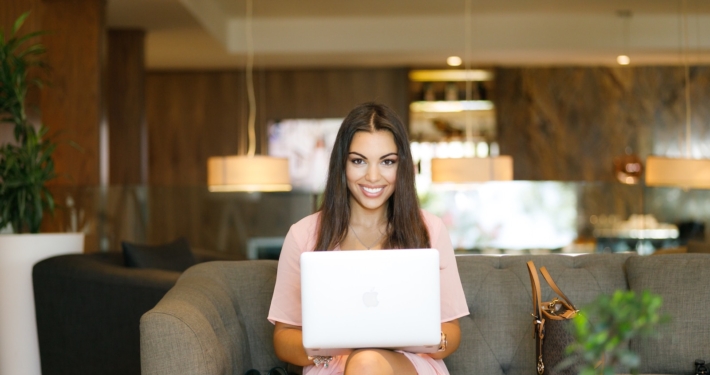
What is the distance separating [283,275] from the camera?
2.22 m

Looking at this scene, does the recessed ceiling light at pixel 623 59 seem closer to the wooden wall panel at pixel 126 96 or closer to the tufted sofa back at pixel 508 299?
the wooden wall panel at pixel 126 96

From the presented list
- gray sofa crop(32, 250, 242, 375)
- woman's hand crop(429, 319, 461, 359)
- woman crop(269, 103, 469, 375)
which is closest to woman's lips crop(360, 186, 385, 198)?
woman crop(269, 103, 469, 375)

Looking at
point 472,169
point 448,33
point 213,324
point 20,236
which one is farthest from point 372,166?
point 448,33

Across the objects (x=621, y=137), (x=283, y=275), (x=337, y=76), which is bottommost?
(x=283, y=275)

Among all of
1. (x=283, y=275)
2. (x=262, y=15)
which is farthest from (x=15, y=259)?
(x=262, y=15)

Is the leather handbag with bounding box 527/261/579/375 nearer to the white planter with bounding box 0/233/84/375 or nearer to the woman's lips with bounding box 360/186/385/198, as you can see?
the woman's lips with bounding box 360/186/385/198

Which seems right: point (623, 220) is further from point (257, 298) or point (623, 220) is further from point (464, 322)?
point (257, 298)

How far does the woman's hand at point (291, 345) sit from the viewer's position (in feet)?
6.84

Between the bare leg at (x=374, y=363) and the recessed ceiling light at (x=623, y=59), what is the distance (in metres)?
6.38

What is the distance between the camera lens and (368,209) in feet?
7.52

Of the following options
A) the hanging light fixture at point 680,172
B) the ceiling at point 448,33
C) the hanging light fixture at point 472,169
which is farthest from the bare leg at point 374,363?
the ceiling at point 448,33

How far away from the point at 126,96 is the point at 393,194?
15.9 ft

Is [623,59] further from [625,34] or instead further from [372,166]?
[372,166]

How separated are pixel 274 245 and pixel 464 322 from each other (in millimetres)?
3040
